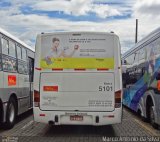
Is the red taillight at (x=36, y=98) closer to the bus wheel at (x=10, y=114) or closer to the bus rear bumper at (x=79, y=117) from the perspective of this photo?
the bus rear bumper at (x=79, y=117)

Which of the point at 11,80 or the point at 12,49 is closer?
the point at 11,80

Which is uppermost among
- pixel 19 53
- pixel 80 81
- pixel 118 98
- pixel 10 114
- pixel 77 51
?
pixel 19 53

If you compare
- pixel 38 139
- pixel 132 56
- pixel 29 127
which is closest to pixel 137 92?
pixel 132 56

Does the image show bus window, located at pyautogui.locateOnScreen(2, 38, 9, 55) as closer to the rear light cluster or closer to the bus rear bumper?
the bus rear bumper

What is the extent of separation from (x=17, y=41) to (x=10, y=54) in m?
1.45

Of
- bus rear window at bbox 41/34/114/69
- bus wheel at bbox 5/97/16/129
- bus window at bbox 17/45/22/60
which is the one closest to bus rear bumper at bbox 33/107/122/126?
bus rear window at bbox 41/34/114/69

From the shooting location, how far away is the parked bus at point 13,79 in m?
12.1

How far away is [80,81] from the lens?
11336mm

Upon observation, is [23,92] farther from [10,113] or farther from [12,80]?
[10,113]

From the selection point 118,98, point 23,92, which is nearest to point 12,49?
point 23,92

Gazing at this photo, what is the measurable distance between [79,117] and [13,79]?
11.0ft

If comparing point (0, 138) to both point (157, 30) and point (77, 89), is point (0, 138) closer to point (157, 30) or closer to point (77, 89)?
point (77, 89)

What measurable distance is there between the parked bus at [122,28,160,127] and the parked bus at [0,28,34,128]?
4.48 meters

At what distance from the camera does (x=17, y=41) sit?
1465 cm
